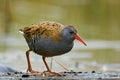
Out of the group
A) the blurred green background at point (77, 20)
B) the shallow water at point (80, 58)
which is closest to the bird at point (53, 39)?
the shallow water at point (80, 58)

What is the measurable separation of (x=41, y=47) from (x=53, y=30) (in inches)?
11.3

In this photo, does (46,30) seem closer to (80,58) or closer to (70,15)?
(80,58)

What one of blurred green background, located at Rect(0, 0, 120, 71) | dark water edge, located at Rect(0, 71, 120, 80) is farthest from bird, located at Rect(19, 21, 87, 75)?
blurred green background, located at Rect(0, 0, 120, 71)

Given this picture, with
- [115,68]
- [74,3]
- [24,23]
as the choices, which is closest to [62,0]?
[74,3]

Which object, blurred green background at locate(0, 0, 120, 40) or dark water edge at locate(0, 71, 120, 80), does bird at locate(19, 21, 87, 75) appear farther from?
blurred green background at locate(0, 0, 120, 40)

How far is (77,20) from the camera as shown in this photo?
20016mm

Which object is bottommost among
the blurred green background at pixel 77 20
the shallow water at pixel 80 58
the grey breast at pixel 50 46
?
the grey breast at pixel 50 46

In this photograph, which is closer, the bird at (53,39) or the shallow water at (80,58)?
the bird at (53,39)

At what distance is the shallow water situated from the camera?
12.9m

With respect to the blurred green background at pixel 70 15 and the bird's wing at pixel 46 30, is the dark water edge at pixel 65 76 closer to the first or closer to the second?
the bird's wing at pixel 46 30

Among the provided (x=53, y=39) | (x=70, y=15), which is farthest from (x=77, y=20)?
(x=53, y=39)

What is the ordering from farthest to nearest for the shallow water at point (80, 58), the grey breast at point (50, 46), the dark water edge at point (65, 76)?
1. the shallow water at point (80, 58)
2. the grey breast at point (50, 46)
3. the dark water edge at point (65, 76)

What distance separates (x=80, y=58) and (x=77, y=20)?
19.0 ft

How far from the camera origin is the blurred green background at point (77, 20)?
1539 centimetres
